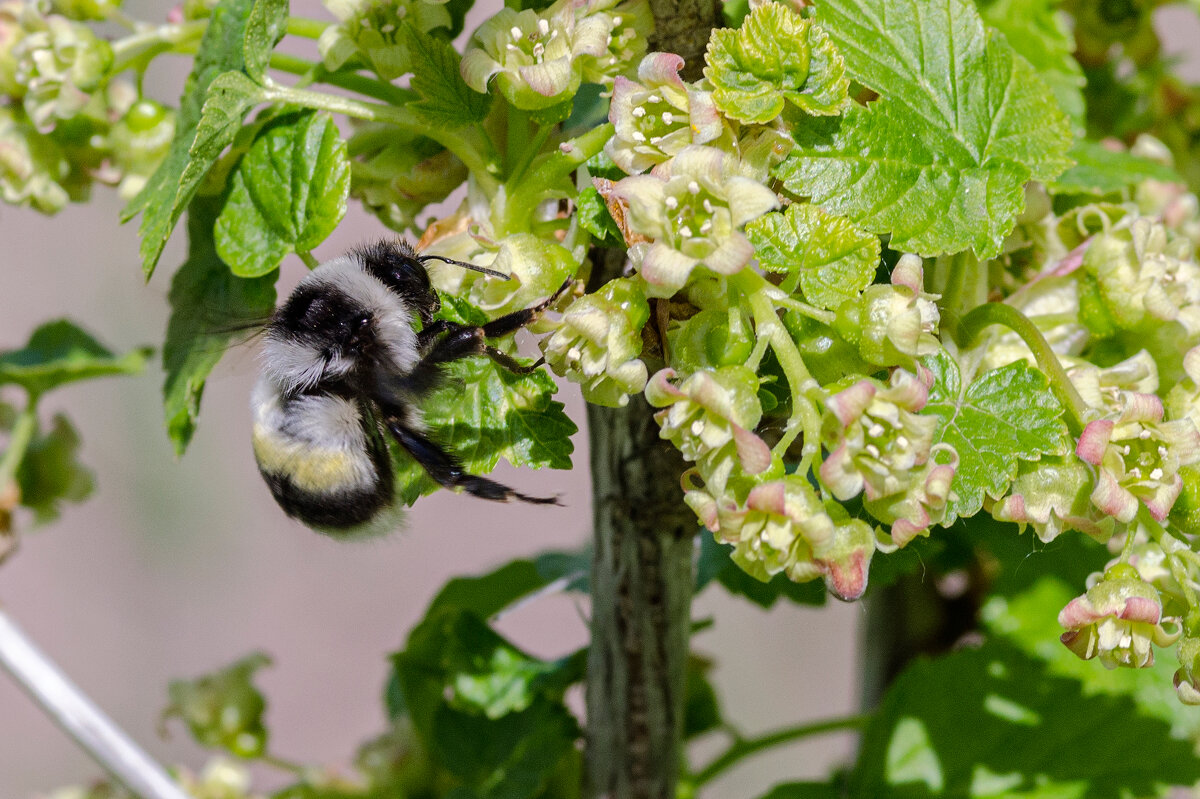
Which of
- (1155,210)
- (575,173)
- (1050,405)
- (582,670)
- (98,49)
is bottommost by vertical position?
(582,670)

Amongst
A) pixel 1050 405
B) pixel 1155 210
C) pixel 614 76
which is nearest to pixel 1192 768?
pixel 1155 210

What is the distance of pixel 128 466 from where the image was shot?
4422 millimetres

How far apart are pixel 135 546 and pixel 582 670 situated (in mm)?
3675

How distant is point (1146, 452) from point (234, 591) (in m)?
4.17

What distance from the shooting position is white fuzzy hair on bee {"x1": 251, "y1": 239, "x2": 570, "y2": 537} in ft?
3.14

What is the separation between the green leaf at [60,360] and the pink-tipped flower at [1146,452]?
1092 mm

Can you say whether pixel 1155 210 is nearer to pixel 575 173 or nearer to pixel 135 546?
pixel 575 173

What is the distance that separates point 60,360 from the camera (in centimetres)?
153

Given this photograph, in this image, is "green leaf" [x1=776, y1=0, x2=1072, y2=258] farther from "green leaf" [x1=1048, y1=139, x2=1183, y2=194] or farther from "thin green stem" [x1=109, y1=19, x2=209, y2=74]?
"thin green stem" [x1=109, y1=19, x2=209, y2=74]

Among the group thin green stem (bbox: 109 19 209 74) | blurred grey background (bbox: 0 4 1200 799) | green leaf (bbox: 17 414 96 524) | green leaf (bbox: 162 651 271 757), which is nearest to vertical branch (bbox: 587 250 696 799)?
thin green stem (bbox: 109 19 209 74)

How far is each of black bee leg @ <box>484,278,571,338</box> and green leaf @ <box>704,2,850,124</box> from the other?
0.16 m

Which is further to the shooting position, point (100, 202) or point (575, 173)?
point (100, 202)

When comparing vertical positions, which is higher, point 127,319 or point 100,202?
point 100,202

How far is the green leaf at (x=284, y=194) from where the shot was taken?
2.70 feet
